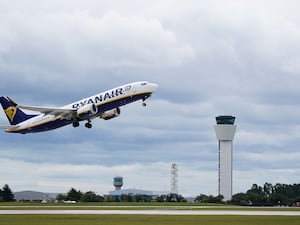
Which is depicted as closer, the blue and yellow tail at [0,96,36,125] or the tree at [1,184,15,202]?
the blue and yellow tail at [0,96,36,125]

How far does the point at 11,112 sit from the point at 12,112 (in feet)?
1.46

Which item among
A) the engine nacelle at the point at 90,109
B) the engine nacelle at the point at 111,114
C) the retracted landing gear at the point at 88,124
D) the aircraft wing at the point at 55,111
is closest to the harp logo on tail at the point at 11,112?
the aircraft wing at the point at 55,111

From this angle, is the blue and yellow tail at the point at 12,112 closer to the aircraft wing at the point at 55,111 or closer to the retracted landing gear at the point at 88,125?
the aircraft wing at the point at 55,111

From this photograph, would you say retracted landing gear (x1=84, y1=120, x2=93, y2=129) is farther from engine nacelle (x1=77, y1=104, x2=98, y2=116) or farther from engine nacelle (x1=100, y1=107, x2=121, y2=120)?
engine nacelle (x1=100, y1=107, x2=121, y2=120)

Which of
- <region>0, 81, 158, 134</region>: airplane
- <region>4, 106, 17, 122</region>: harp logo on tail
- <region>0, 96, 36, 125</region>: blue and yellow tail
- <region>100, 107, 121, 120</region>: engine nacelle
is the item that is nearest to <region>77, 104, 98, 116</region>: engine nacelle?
<region>0, 81, 158, 134</region>: airplane

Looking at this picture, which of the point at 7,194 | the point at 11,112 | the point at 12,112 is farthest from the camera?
the point at 7,194

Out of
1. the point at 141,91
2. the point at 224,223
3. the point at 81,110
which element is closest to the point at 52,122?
the point at 81,110

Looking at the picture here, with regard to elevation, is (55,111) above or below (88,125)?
above

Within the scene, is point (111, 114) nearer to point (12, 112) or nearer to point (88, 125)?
point (88, 125)

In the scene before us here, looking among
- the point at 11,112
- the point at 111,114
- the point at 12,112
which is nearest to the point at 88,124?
the point at 111,114

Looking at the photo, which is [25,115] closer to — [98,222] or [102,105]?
[102,105]

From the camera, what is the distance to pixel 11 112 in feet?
426

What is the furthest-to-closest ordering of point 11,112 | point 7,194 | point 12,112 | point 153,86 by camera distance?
point 7,194 < point 11,112 < point 12,112 < point 153,86

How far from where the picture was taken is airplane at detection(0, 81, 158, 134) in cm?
10831
